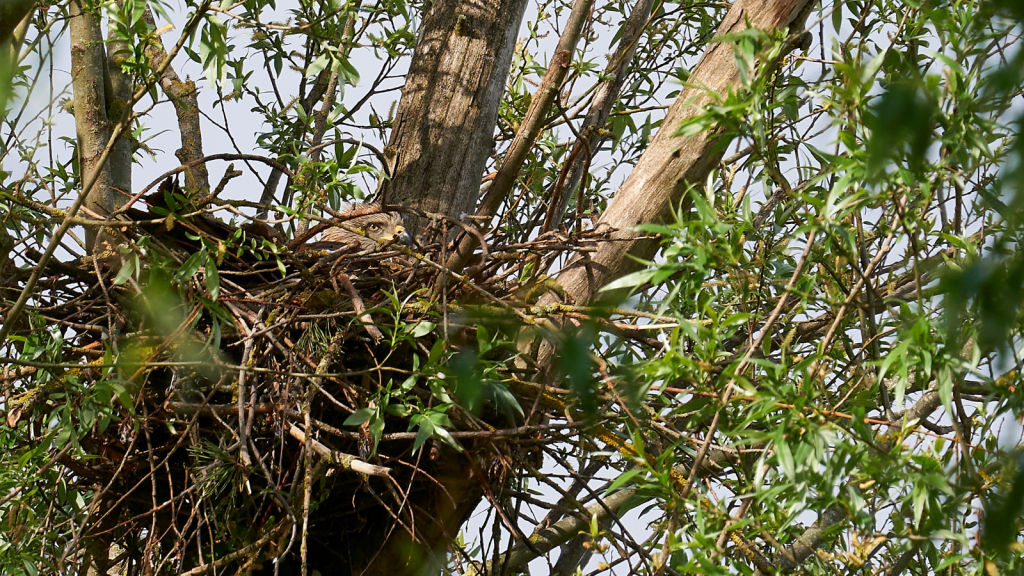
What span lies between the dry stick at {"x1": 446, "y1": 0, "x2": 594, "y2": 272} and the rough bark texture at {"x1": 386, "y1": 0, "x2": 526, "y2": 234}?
24.5 inches

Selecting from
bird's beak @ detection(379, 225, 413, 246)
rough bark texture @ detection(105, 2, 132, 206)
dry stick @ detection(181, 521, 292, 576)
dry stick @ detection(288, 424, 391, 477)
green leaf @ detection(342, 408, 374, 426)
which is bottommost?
dry stick @ detection(181, 521, 292, 576)

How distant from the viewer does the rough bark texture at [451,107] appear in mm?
2449

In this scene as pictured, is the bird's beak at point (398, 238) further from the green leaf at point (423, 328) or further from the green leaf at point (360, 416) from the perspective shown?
the green leaf at point (360, 416)

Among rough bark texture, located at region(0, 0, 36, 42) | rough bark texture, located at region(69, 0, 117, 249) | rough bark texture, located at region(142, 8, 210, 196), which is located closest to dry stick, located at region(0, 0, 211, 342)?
rough bark texture, located at region(0, 0, 36, 42)

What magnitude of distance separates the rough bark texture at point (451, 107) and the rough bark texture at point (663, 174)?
0.63 m

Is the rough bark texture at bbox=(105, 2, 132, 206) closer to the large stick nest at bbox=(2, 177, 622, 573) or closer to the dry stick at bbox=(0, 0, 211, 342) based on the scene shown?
the large stick nest at bbox=(2, 177, 622, 573)

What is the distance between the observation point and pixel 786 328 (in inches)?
97.8

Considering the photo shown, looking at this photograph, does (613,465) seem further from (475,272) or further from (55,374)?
(55,374)

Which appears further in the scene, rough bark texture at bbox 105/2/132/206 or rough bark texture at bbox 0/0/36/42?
rough bark texture at bbox 105/2/132/206

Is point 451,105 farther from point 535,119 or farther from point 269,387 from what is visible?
point 269,387

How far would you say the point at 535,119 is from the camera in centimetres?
168

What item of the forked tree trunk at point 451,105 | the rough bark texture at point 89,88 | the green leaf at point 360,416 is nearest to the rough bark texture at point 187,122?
the rough bark texture at point 89,88

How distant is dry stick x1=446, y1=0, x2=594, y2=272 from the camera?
5.53 feet

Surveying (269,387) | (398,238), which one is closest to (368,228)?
(398,238)
